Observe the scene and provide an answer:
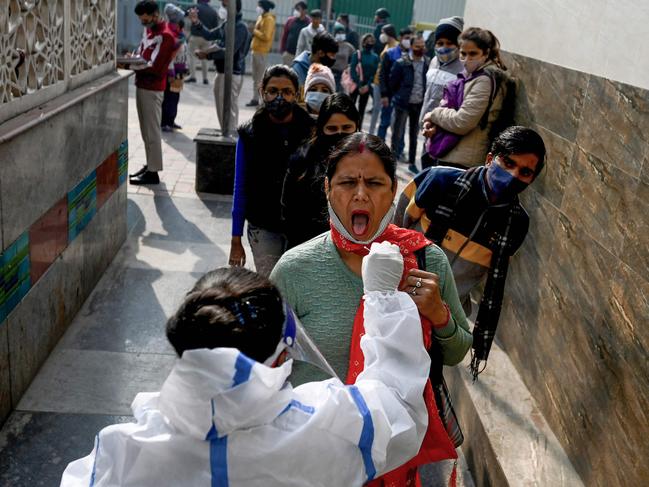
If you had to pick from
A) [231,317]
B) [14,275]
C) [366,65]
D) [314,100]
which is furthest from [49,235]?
[366,65]

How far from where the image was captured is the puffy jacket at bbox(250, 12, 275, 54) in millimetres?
14664

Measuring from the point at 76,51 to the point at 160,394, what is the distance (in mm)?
4039

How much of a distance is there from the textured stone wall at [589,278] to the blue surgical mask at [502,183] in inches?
16.4

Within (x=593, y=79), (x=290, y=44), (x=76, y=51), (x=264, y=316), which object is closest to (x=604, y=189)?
(x=593, y=79)

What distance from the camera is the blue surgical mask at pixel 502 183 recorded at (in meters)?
3.34

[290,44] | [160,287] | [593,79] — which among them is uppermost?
[593,79]

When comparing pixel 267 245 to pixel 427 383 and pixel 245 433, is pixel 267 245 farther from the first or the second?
pixel 245 433

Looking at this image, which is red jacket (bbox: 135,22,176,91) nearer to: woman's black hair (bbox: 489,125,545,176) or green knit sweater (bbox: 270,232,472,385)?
woman's black hair (bbox: 489,125,545,176)

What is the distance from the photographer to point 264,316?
1.55 metres

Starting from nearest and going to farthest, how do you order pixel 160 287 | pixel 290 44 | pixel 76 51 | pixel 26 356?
pixel 26 356 → pixel 76 51 → pixel 160 287 → pixel 290 44

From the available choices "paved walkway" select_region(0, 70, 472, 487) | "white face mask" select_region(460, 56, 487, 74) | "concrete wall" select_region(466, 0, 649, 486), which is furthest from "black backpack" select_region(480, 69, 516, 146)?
"paved walkway" select_region(0, 70, 472, 487)

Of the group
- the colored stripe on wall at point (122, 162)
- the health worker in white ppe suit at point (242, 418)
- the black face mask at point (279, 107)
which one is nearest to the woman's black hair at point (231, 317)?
the health worker in white ppe suit at point (242, 418)

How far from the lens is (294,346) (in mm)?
1741

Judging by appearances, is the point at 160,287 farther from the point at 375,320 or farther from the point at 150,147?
the point at 375,320
